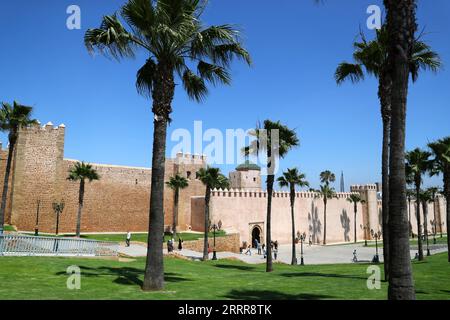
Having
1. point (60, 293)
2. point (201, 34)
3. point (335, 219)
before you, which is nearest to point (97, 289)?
point (60, 293)

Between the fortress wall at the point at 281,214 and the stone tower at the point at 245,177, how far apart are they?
11771 mm

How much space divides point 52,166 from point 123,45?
94.2 feet

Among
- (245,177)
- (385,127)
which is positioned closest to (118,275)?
(385,127)

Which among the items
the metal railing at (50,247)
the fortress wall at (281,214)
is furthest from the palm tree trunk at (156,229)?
the fortress wall at (281,214)

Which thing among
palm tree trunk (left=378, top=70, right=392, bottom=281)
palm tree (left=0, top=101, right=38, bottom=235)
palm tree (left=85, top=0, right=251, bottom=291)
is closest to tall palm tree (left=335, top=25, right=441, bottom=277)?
palm tree trunk (left=378, top=70, right=392, bottom=281)

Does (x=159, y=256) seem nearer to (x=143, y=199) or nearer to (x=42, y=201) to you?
(x=42, y=201)

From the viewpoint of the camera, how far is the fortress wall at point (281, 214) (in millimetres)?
45719

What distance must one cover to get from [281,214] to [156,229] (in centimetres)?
4112

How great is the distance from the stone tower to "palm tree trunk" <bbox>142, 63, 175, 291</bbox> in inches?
2034

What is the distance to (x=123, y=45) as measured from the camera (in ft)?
38.2

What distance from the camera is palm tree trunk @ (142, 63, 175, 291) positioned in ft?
35.1

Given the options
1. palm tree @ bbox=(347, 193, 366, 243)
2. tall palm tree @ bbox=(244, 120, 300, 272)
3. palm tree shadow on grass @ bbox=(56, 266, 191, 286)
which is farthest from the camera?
palm tree @ bbox=(347, 193, 366, 243)

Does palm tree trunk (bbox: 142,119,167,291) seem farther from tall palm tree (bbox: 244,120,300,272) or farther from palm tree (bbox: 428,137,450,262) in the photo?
palm tree (bbox: 428,137,450,262)

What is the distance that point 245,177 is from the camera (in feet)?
209
